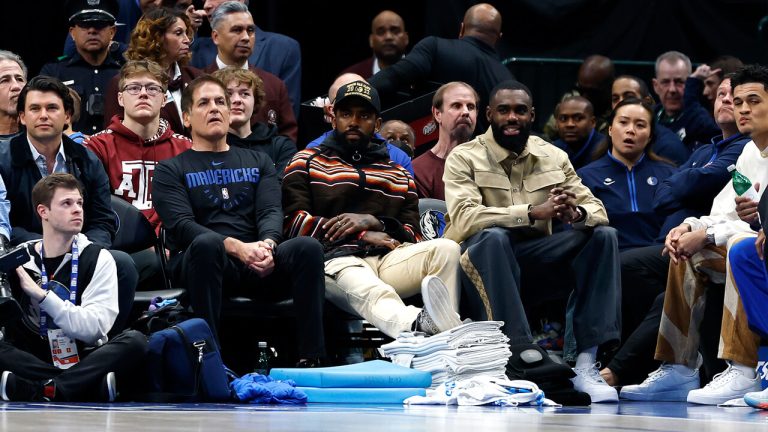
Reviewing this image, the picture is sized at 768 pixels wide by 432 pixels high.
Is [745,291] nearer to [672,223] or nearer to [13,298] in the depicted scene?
[672,223]

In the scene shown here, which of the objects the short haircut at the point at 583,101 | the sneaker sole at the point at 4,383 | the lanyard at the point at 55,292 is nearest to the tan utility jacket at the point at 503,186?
the short haircut at the point at 583,101

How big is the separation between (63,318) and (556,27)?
536 cm

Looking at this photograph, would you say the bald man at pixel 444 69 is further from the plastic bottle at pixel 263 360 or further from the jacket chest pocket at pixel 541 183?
the plastic bottle at pixel 263 360

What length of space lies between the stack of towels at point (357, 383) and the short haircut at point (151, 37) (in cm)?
257

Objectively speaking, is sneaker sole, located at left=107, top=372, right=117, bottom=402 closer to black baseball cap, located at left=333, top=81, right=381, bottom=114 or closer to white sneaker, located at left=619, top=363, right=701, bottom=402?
black baseball cap, located at left=333, top=81, right=381, bottom=114

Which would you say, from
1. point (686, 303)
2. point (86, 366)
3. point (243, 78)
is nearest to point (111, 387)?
point (86, 366)

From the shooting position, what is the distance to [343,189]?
662 centimetres

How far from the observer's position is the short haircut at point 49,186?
5766 millimetres

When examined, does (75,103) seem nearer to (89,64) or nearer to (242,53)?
(89,64)

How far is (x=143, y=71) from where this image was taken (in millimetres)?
6914

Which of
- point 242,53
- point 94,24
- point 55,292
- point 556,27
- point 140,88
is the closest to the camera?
point 55,292

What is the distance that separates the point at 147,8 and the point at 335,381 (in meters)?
3.84

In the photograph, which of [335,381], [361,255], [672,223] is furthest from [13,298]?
[672,223]

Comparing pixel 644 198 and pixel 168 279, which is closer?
pixel 168 279
